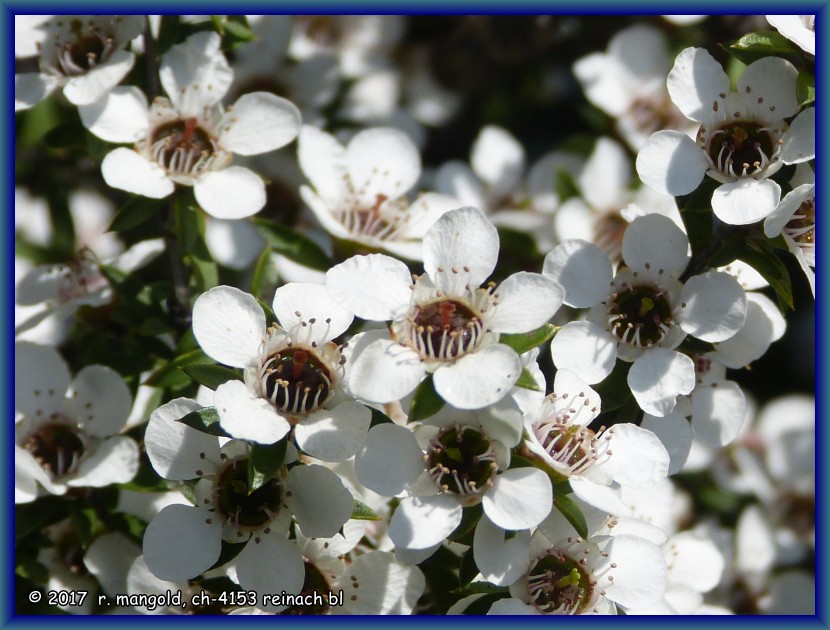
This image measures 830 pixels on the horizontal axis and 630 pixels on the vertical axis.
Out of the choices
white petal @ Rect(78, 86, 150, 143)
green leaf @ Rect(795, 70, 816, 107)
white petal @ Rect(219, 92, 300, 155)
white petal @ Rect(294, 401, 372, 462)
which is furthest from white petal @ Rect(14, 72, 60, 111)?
green leaf @ Rect(795, 70, 816, 107)

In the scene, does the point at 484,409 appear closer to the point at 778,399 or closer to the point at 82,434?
the point at 82,434

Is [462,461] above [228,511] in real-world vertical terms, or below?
above

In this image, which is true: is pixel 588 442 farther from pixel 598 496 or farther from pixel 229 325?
pixel 229 325

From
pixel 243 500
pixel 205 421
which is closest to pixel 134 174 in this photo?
pixel 205 421

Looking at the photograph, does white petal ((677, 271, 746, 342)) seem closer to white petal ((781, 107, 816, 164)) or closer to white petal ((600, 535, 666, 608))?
white petal ((781, 107, 816, 164))

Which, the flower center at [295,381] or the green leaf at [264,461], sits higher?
the flower center at [295,381]

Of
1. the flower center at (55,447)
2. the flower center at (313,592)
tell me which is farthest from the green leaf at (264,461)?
the flower center at (55,447)

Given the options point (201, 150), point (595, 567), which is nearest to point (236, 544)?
point (595, 567)

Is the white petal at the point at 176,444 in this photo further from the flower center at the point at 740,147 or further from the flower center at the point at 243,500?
the flower center at the point at 740,147
